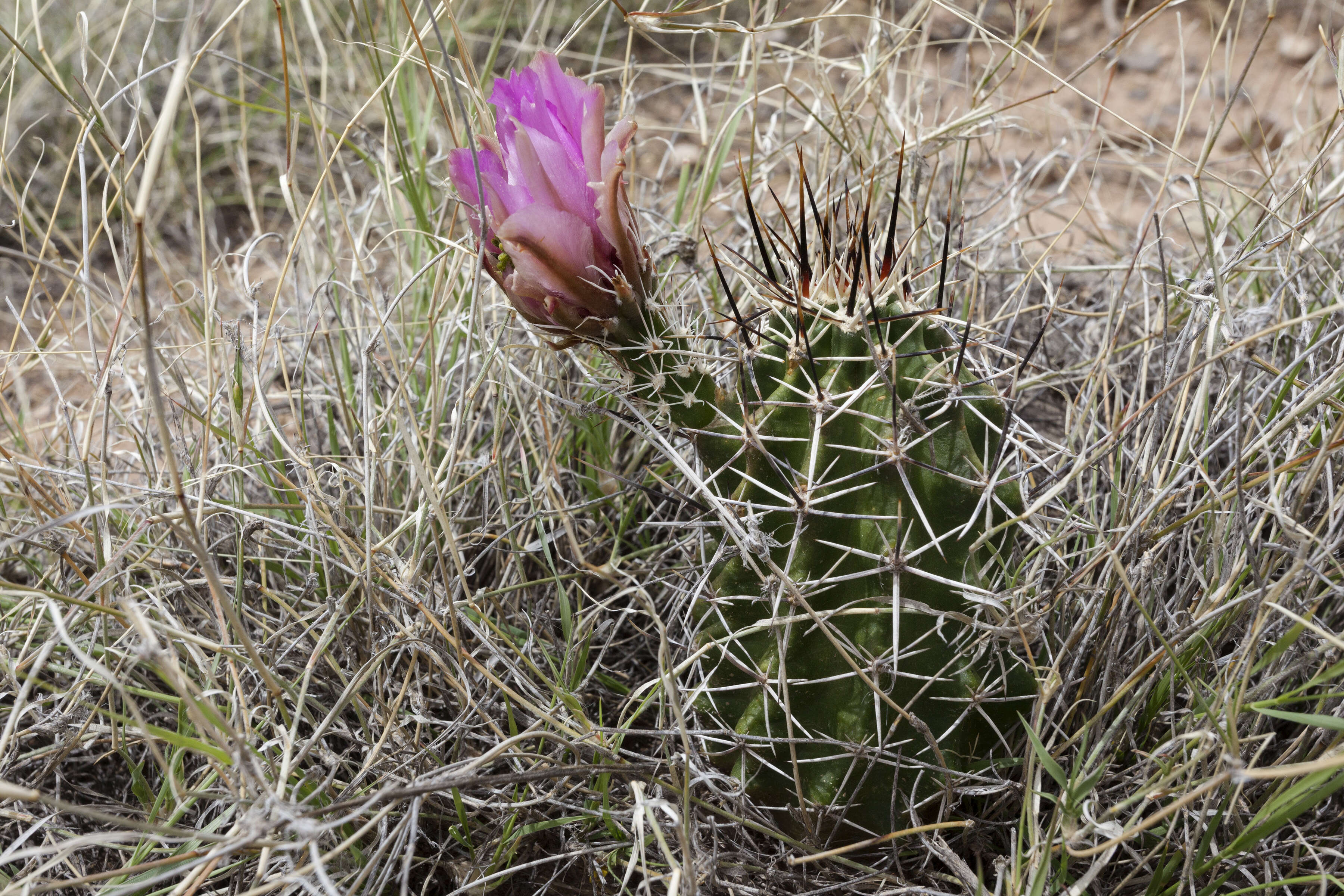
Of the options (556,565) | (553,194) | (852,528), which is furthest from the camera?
(556,565)

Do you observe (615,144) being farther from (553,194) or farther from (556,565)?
(556,565)

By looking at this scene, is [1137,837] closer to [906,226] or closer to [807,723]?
[807,723]

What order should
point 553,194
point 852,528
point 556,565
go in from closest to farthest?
point 553,194 → point 852,528 → point 556,565

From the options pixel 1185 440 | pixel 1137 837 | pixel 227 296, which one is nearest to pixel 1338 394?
pixel 1185 440

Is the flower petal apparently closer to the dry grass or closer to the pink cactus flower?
the pink cactus flower

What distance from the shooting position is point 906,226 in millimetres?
1533

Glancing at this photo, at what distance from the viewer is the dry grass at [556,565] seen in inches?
35.6

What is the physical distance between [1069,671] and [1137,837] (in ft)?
0.57

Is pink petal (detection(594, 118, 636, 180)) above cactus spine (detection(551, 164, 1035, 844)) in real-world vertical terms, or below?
above

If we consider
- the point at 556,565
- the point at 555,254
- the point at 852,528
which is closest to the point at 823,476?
the point at 852,528

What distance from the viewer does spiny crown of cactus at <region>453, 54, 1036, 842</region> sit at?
0.89 meters

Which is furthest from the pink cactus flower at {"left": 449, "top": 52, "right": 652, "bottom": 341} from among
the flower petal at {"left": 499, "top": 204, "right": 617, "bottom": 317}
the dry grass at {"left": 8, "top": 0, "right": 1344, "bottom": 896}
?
the dry grass at {"left": 8, "top": 0, "right": 1344, "bottom": 896}

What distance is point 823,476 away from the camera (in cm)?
96

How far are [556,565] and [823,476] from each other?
52cm
